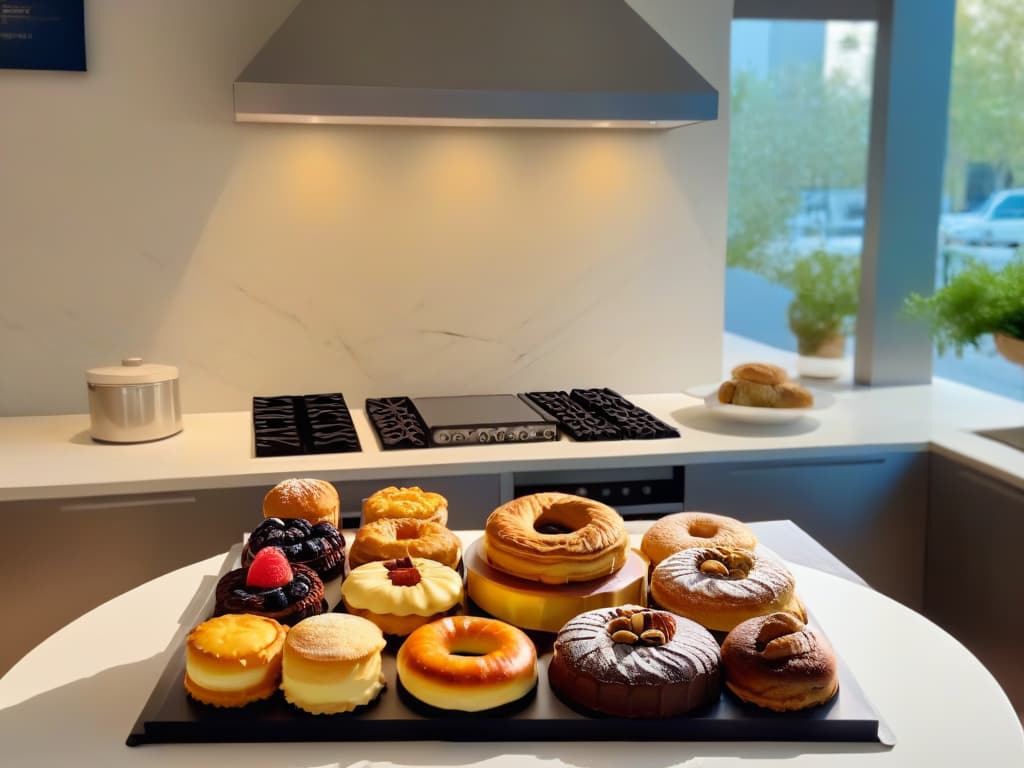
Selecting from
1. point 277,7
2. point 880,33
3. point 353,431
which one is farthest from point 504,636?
point 880,33

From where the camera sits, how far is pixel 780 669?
3.47 ft

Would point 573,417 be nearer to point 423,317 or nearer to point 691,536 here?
point 423,317

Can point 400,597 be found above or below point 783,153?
below

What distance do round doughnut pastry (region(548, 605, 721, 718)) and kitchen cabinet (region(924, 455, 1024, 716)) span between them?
4.53ft

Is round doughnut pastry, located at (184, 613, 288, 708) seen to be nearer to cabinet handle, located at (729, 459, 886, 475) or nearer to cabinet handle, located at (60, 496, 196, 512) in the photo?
cabinet handle, located at (60, 496, 196, 512)

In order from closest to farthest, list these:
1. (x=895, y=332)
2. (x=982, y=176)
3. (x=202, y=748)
Result: (x=202, y=748) → (x=895, y=332) → (x=982, y=176)

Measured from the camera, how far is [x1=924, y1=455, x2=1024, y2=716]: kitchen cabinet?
86.4 inches

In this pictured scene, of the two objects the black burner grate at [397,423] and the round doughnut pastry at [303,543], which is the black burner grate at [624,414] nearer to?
the black burner grate at [397,423]

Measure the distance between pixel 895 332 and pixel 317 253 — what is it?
5.69 ft

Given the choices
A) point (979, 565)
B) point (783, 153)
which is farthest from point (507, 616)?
point (783, 153)

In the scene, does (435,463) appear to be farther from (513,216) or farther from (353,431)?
(513,216)

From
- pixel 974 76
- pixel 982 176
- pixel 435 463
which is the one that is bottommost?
pixel 435 463

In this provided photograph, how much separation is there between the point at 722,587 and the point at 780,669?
6.8 inches

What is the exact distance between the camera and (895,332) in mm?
3037
